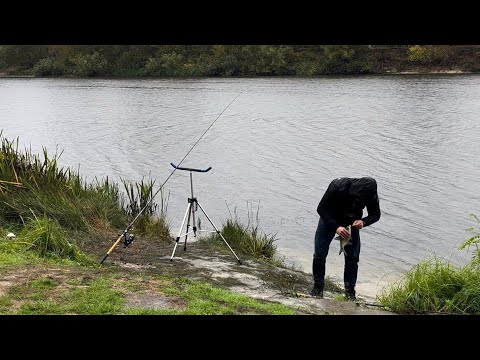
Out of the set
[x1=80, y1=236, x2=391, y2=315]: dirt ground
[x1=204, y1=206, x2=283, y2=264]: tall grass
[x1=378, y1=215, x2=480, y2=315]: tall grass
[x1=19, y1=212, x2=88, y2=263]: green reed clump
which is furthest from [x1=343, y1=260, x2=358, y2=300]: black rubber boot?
[x1=19, y1=212, x2=88, y2=263]: green reed clump

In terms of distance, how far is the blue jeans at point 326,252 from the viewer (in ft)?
20.7

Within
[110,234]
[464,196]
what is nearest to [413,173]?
[464,196]

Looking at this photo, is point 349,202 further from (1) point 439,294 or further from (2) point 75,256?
(2) point 75,256

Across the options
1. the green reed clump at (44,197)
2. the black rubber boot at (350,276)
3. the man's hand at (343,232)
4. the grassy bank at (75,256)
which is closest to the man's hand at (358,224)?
the man's hand at (343,232)

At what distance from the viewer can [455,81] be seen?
37938 mm

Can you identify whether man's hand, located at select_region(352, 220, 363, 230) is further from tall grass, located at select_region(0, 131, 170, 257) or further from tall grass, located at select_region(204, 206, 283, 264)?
tall grass, located at select_region(0, 131, 170, 257)

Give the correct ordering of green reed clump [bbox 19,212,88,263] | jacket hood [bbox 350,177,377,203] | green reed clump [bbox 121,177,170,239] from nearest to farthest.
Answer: jacket hood [bbox 350,177,377,203] → green reed clump [bbox 19,212,88,263] → green reed clump [bbox 121,177,170,239]

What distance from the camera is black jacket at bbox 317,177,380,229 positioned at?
229 inches

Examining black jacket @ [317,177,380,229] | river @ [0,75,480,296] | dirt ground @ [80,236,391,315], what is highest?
black jacket @ [317,177,380,229]

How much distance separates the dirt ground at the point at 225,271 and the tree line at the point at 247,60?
35608 mm

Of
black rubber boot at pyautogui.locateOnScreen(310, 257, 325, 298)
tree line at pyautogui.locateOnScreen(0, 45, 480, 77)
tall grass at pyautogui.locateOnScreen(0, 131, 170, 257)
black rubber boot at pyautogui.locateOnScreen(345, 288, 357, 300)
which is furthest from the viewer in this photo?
tree line at pyautogui.locateOnScreen(0, 45, 480, 77)

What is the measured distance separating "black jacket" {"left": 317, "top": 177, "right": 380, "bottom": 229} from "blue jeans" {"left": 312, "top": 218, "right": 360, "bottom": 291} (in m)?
0.16

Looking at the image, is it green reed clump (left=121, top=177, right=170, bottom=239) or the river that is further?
the river

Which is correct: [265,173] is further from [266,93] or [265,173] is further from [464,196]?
[266,93]
